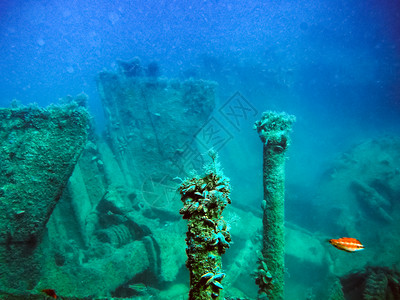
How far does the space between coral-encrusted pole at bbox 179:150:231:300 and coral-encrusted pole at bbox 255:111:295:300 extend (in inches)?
80.2

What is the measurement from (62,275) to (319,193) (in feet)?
44.2

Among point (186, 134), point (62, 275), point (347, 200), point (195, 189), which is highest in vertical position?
point (186, 134)

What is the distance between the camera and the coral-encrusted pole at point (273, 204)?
3.19 m

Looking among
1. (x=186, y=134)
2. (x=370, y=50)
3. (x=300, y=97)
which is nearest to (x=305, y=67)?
(x=300, y=97)

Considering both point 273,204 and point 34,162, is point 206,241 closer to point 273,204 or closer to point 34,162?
point 273,204

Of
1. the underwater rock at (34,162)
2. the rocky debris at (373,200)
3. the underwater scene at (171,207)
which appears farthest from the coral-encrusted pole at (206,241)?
the rocky debris at (373,200)

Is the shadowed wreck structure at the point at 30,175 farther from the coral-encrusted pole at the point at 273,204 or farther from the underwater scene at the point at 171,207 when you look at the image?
the coral-encrusted pole at the point at 273,204

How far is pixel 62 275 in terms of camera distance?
4.08 metres

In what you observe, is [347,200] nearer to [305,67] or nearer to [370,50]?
[305,67]

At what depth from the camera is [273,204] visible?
11.2 ft

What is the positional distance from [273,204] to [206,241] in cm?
224

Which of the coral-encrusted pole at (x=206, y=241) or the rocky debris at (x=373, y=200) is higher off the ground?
the rocky debris at (x=373, y=200)

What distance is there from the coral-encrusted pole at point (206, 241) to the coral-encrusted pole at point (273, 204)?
2.04 meters


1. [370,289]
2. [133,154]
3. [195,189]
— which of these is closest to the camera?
[195,189]
